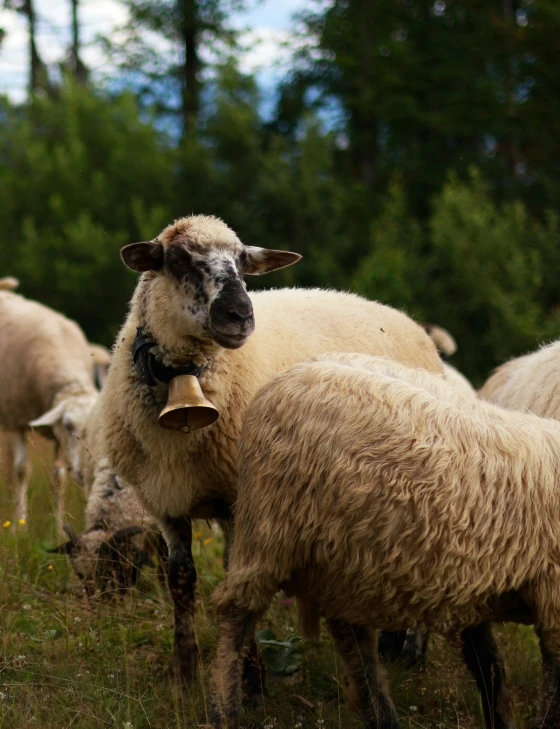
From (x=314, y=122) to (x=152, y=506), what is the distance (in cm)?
2173

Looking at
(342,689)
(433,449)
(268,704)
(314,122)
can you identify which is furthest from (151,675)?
(314,122)

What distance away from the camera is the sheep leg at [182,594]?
404 cm

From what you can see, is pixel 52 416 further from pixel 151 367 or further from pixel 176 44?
pixel 176 44

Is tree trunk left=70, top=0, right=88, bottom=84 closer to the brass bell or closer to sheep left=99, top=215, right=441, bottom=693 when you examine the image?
Result: sheep left=99, top=215, right=441, bottom=693

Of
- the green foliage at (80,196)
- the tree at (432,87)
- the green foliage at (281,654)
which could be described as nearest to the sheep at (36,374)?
the green foliage at (281,654)

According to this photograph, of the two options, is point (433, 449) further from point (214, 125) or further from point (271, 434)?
point (214, 125)

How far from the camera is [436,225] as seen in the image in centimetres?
1945

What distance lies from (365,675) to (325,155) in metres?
22.0

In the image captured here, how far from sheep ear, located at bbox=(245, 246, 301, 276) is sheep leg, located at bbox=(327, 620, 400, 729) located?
165 cm

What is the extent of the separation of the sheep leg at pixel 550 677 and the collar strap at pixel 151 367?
1.74m

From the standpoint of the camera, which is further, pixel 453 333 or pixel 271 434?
pixel 453 333

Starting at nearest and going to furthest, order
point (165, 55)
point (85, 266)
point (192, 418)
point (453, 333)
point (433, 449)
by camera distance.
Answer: point (433, 449), point (192, 418), point (453, 333), point (85, 266), point (165, 55)

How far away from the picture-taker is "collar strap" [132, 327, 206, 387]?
155 inches

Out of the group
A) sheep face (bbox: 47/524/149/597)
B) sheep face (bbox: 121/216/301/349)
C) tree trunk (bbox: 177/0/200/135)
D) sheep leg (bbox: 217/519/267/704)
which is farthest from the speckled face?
tree trunk (bbox: 177/0/200/135)
